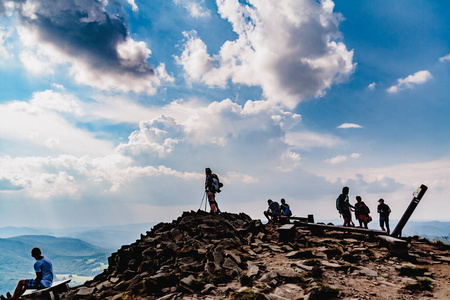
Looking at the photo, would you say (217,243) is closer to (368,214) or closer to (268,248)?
(268,248)

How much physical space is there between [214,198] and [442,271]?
1359cm

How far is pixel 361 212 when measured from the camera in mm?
17625

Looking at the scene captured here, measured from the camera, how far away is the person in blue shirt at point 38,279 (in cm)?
1035

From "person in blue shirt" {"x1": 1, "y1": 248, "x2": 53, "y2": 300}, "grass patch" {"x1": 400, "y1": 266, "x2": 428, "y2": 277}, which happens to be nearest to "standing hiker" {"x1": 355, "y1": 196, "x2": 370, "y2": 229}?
"grass patch" {"x1": 400, "y1": 266, "x2": 428, "y2": 277}

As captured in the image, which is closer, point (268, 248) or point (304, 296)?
point (304, 296)

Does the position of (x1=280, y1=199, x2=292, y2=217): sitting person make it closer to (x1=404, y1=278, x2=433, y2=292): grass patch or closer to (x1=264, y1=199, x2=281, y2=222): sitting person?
(x1=264, y1=199, x2=281, y2=222): sitting person

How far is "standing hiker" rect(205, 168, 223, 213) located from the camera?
19141 mm

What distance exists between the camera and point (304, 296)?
741cm

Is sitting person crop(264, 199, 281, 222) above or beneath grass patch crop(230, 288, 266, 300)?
above

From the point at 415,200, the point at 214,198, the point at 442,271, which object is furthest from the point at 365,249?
the point at 214,198

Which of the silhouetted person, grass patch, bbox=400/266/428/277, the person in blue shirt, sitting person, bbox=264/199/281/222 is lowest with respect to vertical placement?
the person in blue shirt

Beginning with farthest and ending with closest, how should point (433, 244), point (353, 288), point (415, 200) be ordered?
point (433, 244) < point (415, 200) < point (353, 288)

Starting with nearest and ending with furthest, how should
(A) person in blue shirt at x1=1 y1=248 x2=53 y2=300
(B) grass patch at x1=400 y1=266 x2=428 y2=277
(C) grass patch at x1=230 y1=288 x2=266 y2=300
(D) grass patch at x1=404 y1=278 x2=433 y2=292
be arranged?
Result: (C) grass patch at x1=230 y1=288 x2=266 y2=300, (D) grass patch at x1=404 y1=278 x2=433 y2=292, (B) grass patch at x1=400 y1=266 x2=428 y2=277, (A) person in blue shirt at x1=1 y1=248 x2=53 y2=300

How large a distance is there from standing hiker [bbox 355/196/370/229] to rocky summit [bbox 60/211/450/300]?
9.31ft
